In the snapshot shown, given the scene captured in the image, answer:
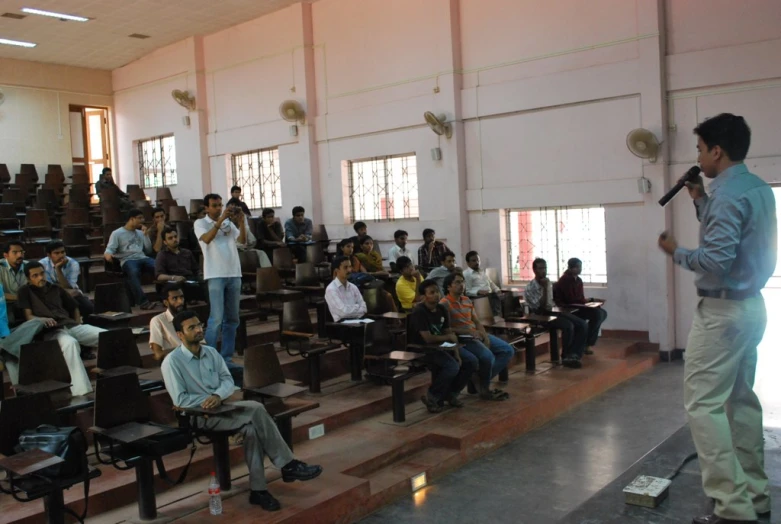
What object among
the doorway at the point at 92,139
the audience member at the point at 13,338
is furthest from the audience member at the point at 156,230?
the doorway at the point at 92,139

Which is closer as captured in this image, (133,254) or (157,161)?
(133,254)

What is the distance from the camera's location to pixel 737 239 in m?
2.56

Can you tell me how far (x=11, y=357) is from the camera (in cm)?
484

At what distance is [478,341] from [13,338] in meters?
3.67

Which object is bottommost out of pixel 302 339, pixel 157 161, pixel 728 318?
pixel 302 339

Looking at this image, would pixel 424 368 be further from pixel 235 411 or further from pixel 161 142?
pixel 161 142

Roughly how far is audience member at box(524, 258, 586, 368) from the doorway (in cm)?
1021

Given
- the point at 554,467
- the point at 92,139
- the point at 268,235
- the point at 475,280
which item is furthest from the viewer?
the point at 92,139

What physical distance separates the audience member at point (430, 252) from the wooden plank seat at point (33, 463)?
578cm

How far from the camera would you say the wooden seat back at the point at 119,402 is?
3875 mm

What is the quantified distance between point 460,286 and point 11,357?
357 centimetres

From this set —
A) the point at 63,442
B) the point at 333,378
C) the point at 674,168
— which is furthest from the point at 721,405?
the point at 674,168

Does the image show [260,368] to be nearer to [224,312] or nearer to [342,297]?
[224,312]

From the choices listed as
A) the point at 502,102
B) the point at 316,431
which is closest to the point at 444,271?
the point at 502,102
